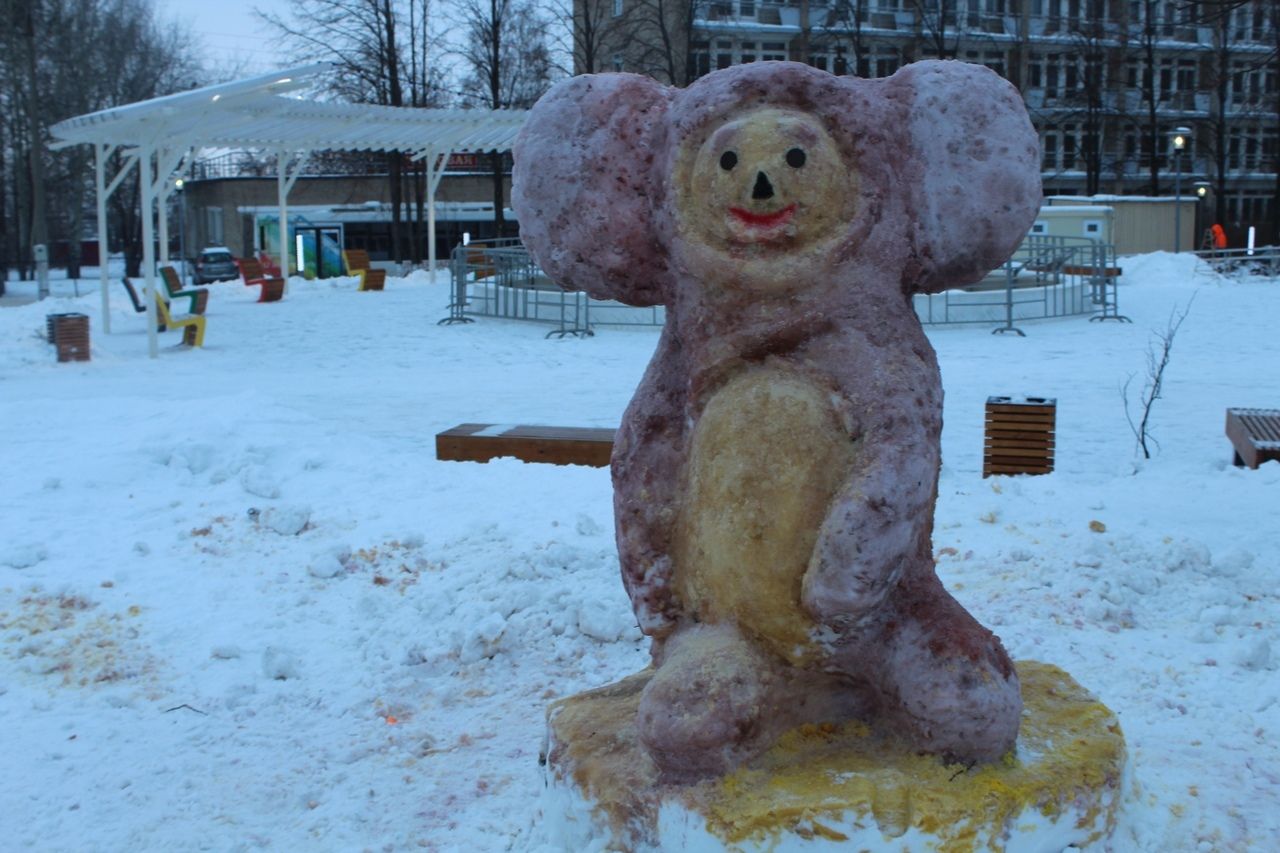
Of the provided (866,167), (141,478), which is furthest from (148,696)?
(866,167)

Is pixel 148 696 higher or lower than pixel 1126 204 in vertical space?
lower

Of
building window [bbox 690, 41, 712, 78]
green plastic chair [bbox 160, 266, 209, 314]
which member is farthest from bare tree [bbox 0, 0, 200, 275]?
building window [bbox 690, 41, 712, 78]

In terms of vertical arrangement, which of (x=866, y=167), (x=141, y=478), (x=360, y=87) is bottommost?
(x=141, y=478)

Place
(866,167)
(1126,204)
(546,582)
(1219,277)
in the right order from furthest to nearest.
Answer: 1. (1126,204)
2. (1219,277)
3. (546,582)
4. (866,167)

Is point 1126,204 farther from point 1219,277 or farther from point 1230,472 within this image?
point 1230,472

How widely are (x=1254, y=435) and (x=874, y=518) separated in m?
5.73

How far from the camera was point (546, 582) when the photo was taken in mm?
5625

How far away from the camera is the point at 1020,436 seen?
7.76 m

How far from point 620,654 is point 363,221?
36.5 m

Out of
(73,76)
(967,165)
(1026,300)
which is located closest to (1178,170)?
(1026,300)

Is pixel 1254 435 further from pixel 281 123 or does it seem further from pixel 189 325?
pixel 281 123

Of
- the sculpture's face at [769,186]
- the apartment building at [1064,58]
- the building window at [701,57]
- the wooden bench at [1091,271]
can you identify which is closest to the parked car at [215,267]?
the apartment building at [1064,58]

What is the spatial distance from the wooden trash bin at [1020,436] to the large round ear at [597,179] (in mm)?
4733

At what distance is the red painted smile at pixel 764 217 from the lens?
316 cm
